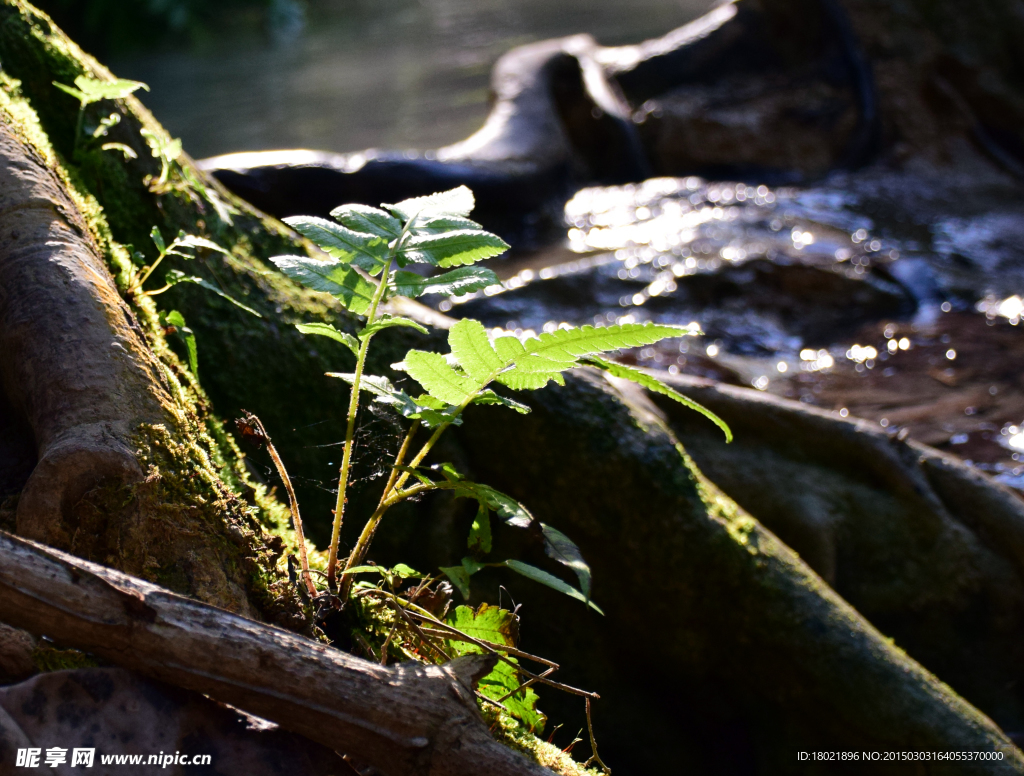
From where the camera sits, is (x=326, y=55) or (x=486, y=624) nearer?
(x=486, y=624)

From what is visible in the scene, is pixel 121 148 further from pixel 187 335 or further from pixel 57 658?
pixel 57 658

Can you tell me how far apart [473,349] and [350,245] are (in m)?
0.33

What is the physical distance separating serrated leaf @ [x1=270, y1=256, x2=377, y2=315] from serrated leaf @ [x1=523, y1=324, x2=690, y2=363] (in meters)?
0.33

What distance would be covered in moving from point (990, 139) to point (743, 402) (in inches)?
302

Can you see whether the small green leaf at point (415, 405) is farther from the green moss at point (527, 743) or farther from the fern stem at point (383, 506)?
the green moss at point (527, 743)

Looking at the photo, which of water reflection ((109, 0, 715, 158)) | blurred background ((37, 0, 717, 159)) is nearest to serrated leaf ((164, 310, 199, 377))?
water reflection ((109, 0, 715, 158))

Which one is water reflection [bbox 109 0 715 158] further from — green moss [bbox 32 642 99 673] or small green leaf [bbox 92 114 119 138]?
green moss [bbox 32 642 99 673]

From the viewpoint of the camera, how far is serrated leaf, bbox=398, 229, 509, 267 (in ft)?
5.15

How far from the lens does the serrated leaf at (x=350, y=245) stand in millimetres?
1580

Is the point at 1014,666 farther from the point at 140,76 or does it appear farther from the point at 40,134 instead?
the point at 140,76

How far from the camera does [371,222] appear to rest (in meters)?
1.63

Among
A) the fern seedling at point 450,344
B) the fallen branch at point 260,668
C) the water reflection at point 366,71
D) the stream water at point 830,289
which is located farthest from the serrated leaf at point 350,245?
the water reflection at point 366,71

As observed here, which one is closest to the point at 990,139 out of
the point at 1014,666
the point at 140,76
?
the point at 1014,666

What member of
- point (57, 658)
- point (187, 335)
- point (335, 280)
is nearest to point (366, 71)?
point (187, 335)
